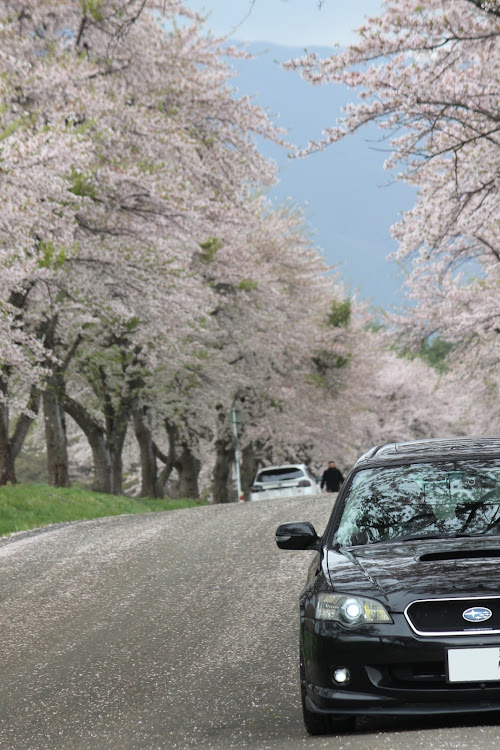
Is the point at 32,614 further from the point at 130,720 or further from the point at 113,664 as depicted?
the point at 130,720

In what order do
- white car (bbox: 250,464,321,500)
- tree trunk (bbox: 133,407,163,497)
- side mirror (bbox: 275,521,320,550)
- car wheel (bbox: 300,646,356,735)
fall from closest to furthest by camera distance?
car wheel (bbox: 300,646,356,735) < side mirror (bbox: 275,521,320,550) < white car (bbox: 250,464,321,500) < tree trunk (bbox: 133,407,163,497)

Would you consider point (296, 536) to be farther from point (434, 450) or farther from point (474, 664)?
point (474, 664)

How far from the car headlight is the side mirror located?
0.96m

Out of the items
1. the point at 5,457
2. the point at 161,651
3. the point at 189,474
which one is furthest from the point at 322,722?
the point at 189,474

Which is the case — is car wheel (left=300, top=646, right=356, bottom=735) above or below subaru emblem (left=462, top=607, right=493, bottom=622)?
below

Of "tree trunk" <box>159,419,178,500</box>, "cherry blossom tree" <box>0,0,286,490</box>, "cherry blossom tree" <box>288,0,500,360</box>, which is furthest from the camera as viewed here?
"tree trunk" <box>159,419,178,500</box>

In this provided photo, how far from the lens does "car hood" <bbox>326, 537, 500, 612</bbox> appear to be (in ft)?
16.5

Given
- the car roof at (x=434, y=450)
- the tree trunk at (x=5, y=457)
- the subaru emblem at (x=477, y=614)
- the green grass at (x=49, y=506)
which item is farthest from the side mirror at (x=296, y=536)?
the tree trunk at (x=5, y=457)

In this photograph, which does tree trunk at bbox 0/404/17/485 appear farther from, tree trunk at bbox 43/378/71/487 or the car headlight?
the car headlight

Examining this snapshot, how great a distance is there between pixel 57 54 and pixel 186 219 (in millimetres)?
4542

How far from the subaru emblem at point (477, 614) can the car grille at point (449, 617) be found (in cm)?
1

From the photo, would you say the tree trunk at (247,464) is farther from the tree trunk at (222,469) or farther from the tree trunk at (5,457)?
the tree trunk at (5,457)

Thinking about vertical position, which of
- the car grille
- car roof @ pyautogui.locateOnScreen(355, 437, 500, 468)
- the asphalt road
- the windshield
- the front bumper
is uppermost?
car roof @ pyautogui.locateOnScreen(355, 437, 500, 468)

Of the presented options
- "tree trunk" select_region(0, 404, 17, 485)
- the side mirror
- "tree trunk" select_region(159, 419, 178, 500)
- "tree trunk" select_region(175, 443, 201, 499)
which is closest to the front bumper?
the side mirror
